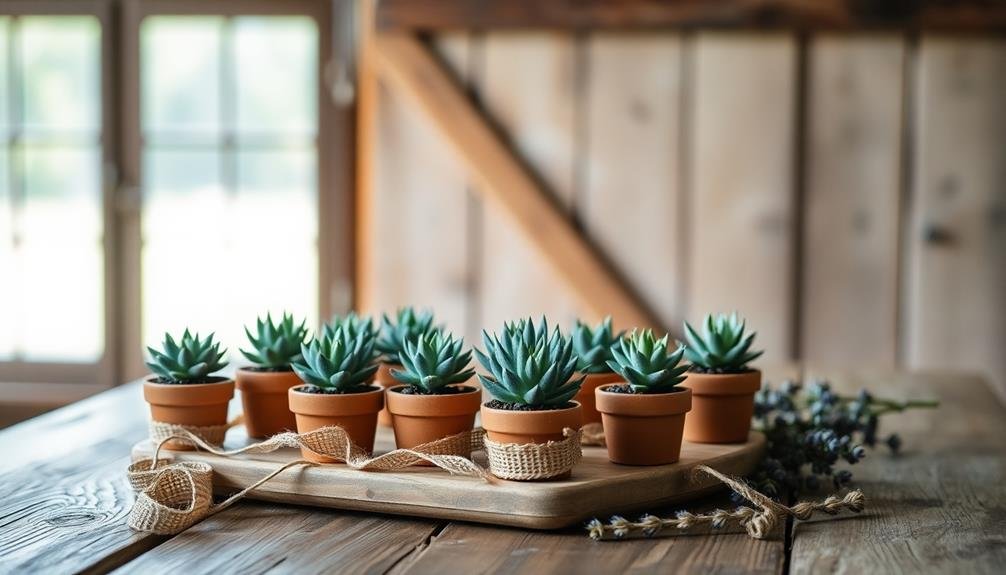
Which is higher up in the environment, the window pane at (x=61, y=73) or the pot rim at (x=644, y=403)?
the window pane at (x=61, y=73)

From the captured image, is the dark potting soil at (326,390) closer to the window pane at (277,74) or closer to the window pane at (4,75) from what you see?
the window pane at (277,74)

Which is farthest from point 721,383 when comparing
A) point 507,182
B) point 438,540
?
point 507,182

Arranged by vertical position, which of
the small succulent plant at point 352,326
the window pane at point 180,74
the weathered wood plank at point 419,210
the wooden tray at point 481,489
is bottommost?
the wooden tray at point 481,489

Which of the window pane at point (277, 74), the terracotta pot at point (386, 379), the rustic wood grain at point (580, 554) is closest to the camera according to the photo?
the rustic wood grain at point (580, 554)

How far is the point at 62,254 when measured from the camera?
380cm

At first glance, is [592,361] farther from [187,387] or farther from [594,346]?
[187,387]

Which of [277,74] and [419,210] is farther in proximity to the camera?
[277,74]

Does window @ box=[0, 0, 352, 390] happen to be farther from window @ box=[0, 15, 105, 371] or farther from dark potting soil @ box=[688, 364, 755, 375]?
dark potting soil @ box=[688, 364, 755, 375]

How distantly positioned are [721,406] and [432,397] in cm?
35

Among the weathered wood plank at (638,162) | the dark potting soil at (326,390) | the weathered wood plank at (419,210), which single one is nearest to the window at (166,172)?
the weathered wood plank at (419,210)

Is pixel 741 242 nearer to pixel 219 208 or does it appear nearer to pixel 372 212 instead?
pixel 372 212

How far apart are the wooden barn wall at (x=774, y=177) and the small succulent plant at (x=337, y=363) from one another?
6.34 ft

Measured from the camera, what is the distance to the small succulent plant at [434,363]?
1.03m

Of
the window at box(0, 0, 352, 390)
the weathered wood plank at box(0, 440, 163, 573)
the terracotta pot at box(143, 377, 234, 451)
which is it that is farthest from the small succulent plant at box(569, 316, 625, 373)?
the window at box(0, 0, 352, 390)
